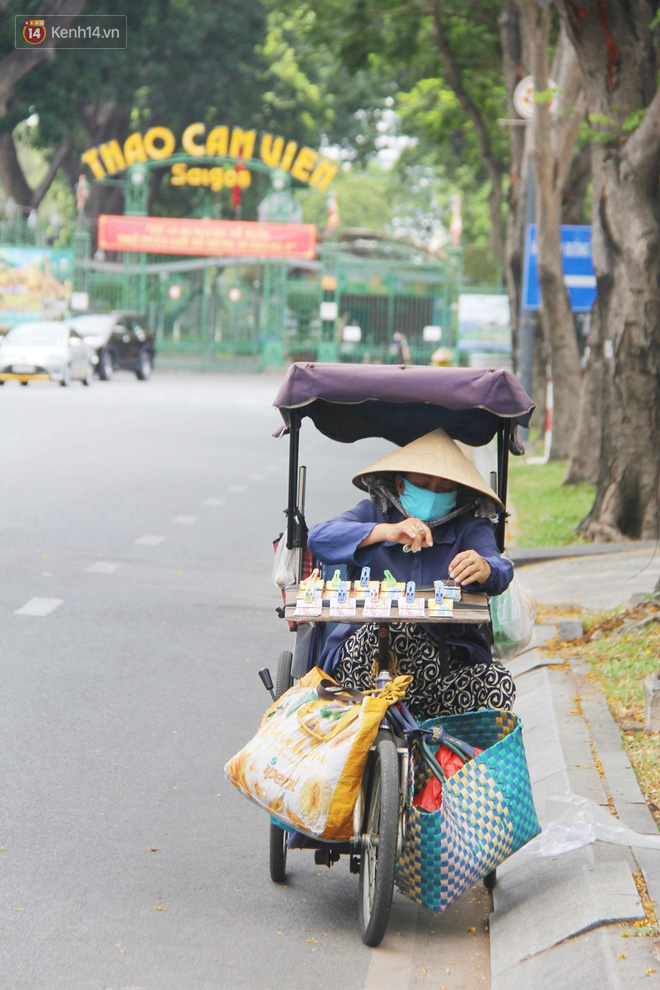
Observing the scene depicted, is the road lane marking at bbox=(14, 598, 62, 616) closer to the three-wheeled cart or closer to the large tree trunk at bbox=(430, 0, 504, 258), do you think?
the three-wheeled cart

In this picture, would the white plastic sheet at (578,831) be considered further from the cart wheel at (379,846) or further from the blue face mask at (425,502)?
the blue face mask at (425,502)

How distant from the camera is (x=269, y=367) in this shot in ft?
159

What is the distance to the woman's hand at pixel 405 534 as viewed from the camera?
480 centimetres

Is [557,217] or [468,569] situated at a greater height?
[557,217]

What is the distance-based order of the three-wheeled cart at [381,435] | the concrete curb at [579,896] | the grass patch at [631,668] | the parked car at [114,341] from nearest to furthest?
the concrete curb at [579,896] → the three-wheeled cart at [381,435] → the grass patch at [631,668] → the parked car at [114,341]

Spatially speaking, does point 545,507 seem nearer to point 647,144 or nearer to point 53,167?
point 647,144

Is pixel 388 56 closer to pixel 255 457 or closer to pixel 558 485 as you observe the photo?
pixel 255 457

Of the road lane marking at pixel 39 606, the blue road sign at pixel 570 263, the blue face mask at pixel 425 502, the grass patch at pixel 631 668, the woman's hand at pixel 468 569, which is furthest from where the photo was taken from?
the blue road sign at pixel 570 263

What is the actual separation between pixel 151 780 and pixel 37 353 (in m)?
29.9

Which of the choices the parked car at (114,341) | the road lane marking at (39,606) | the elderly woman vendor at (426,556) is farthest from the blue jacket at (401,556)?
the parked car at (114,341)

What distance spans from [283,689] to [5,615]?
13.8ft

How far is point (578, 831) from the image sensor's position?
4.82 meters

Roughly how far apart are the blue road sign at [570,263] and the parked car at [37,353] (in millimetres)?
15558

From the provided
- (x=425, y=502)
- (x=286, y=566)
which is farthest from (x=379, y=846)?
(x=286, y=566)
